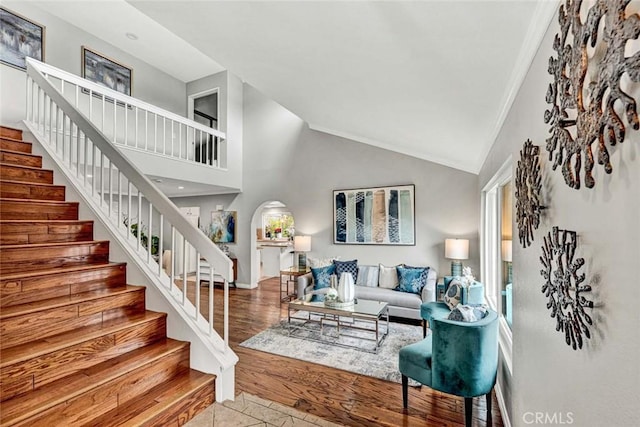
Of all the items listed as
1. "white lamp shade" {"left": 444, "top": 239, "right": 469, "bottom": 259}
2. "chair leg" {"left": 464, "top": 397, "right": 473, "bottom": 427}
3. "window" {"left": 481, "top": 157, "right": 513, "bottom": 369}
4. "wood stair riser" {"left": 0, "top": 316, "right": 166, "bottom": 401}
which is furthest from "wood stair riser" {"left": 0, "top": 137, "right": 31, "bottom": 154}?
"white lamp shade" {"left": 444, "top": 239, "right": 469, "bottom": 259}

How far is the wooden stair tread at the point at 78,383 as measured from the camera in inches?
55.1

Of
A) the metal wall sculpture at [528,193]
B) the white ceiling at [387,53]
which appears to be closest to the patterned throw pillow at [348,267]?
the white ceiling at [387,53]

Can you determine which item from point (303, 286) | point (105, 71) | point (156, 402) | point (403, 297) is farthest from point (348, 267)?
point (105, 71)

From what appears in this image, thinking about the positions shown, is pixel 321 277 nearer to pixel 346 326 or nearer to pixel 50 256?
pixel 346 326

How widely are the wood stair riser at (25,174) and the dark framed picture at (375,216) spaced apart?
13.1ft

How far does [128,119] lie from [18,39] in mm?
1635

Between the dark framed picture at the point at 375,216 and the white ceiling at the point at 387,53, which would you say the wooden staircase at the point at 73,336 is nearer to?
the white ceiling at the point at 387,53

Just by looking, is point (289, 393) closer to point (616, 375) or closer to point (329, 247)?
point (616, 375)

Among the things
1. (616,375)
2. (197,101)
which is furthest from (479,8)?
(197,101)

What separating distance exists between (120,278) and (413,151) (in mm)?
4237

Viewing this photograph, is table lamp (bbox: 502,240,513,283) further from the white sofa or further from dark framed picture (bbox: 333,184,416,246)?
dark framed picture (bbox: 333,184,416,246)

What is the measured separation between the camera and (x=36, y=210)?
2.52 m

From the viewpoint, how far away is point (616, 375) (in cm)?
74

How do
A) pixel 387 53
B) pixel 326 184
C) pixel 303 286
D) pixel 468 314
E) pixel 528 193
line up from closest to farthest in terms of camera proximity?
pixel 528 193
pixel 387 53
pixel 468 314
pixel 303 286
pixel 326 184
